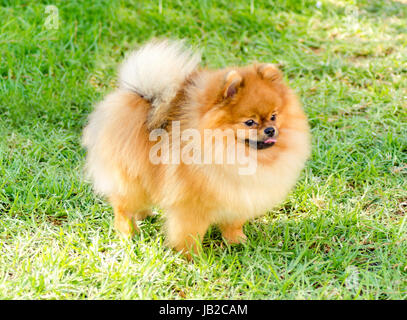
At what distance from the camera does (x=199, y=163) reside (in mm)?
2145

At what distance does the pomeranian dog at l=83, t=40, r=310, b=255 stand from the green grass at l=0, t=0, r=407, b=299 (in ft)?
1.12

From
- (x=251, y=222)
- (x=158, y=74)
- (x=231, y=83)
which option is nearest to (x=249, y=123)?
(x=231, y=83)

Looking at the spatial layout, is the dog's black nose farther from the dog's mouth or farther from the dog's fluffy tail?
the dog's fluffy tail

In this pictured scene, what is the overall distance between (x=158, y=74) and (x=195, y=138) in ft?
1.26

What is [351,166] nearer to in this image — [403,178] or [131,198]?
[403,178]

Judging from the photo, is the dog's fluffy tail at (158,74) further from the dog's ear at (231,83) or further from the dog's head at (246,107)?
the dog's ear at (231,83)

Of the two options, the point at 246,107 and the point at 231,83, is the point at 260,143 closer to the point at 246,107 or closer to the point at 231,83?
the point at 246,107

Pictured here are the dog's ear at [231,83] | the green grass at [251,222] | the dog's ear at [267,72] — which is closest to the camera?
the dog's ear at [231,83]

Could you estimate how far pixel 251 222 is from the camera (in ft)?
9.34

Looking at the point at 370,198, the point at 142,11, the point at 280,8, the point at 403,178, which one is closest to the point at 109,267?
the point at 370,198

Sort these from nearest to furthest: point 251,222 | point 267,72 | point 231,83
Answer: point 231,83, point 267,72, point 251,222

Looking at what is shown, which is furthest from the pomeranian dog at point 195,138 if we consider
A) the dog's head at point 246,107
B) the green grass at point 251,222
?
the green grass at point 251,222

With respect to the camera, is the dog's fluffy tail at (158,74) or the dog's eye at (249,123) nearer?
the dog's eye at (249,123)

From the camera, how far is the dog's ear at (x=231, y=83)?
2039mm
